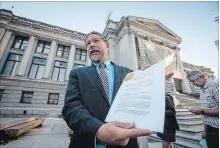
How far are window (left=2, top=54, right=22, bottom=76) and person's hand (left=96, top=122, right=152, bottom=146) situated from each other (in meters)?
18.0

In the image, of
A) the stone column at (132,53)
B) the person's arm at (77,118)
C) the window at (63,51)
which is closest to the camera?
the person's arm at (77,118)

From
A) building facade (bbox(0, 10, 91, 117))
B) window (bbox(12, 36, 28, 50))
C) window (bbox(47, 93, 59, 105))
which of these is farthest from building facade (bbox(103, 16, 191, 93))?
window (bbox(12, 36, 28, 50))

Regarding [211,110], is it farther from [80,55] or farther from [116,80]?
[80,55]

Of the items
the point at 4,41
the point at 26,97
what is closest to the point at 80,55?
the point at 26,97

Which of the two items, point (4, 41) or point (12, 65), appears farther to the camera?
point (12, 65)

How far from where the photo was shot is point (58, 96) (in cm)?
1481

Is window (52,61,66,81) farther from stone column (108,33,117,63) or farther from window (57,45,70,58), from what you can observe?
stone column (108,33,117,63)

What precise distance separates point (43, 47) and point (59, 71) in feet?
14.4

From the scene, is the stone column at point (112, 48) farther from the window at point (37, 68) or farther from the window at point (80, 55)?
the window at point (37, 68)

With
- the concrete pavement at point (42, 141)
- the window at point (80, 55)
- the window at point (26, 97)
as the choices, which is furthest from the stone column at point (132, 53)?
the window at point (26, 97)

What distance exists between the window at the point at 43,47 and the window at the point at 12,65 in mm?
2682

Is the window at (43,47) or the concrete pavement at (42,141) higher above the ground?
the window at (43,47)

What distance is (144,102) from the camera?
2.58 feet

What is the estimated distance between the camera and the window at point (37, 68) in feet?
49.7
